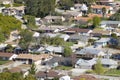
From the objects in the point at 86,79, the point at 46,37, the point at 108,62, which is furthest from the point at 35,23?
the point at 86,79

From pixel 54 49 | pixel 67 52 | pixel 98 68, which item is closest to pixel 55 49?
pixel 54 49

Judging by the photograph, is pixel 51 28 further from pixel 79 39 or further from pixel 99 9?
pixel 99 9

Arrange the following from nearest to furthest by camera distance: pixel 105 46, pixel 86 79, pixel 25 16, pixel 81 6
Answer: pixel 86 79 < pixel 105 46 < pixel 25 16 < pixel 81 6

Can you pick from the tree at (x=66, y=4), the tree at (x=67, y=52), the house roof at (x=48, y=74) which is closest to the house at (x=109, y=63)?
the tree at (x=67, y=52)

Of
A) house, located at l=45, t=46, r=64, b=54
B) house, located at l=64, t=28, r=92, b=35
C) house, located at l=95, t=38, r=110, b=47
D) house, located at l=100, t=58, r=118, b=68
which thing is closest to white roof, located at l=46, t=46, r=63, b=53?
house, located at l=45, t=46, r=64, b=54

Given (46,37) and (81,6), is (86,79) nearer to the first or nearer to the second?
(46,37)

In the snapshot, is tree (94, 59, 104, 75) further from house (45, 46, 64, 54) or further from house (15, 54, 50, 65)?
house (45, 46, 64, 54)

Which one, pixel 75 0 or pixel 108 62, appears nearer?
pixel 108 62
